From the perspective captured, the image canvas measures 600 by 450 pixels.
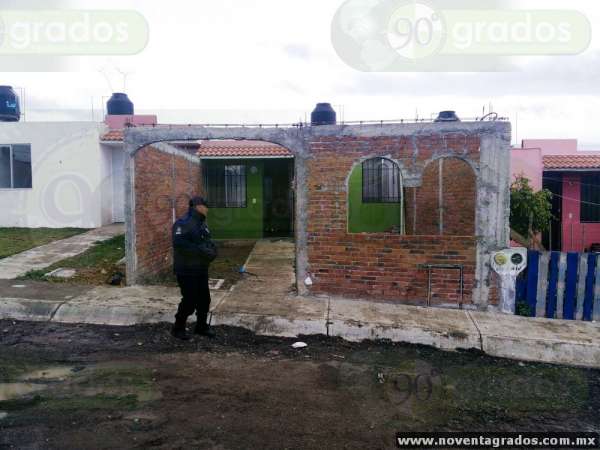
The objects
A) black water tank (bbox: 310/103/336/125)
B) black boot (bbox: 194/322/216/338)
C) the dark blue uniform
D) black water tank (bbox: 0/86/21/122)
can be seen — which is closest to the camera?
the dark blue uniform

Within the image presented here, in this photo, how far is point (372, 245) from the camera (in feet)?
20.2

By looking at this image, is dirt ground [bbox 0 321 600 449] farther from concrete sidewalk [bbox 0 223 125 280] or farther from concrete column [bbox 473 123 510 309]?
concrete sidewalk [bbox 0 223 125 280]

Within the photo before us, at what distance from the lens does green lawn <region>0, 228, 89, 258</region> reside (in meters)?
9.28

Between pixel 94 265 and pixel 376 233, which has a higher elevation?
pixel 376 233

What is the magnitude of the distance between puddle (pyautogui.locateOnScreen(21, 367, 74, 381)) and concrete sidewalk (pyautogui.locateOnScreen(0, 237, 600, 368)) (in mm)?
1439

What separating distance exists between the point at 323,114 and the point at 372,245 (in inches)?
383

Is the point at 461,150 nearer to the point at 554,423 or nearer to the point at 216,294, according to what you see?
the point at 554,423

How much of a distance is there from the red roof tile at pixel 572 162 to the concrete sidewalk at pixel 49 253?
12146mm

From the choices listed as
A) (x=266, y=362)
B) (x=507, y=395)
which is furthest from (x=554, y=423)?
(x=266, y=362)

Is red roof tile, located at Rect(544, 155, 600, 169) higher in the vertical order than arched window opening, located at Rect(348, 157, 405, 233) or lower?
higher

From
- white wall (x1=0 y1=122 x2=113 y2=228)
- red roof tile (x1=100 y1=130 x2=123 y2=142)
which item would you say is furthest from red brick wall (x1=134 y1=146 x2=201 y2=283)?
white wall (x1=0 y1=122 x2=113 y2=228)

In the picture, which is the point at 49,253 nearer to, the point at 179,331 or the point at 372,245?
the point at 179,331

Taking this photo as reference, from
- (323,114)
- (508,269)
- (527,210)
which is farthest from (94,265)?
(323,114)

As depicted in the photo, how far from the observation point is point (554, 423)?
332 cm
